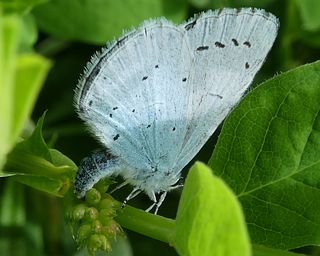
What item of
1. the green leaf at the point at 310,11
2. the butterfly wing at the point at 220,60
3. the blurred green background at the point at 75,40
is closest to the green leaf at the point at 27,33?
the blurred green background at the point at 75,40

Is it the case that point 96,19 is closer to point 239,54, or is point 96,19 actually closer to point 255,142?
point 239,54

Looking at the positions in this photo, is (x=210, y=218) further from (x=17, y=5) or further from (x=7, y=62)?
(x=17, y=5)

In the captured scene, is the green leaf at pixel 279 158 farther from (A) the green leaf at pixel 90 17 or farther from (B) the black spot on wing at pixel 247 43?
(A) the green leaf at pixel 90 17

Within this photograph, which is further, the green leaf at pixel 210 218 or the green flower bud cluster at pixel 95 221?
the green flower bud cluster at pixel 95 221

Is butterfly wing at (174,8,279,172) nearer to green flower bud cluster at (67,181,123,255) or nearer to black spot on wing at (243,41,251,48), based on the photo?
black spot on wing at (243,41,251,48)

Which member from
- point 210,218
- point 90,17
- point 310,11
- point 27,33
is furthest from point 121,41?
point 310,11
